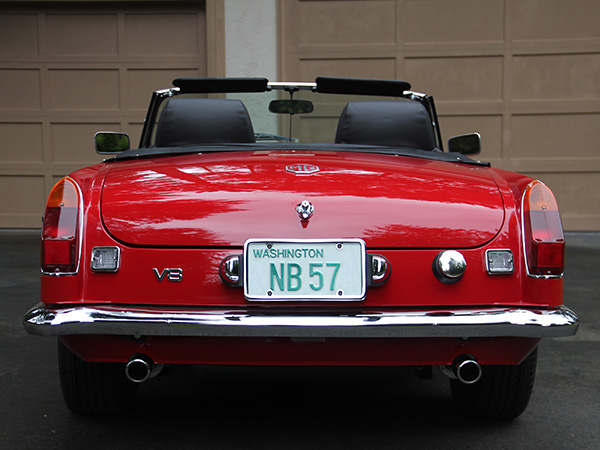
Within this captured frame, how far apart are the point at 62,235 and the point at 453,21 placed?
7.14 m

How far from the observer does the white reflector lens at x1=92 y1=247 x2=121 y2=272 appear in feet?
6.99

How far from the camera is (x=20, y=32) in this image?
29.1ft

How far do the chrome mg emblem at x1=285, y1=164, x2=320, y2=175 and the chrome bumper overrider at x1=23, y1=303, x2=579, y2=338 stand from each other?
0.54 metres

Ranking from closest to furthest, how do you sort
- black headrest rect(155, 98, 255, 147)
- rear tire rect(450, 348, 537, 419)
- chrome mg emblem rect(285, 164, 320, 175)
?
1. chrome mg emblem rect(285, 164, 320, 175)
2. rear tire rect(450, 348, 537, 419)
3. black headrest rect(155, 98, 255, 147)

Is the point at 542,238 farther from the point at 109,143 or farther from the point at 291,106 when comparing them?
the point at 109,143

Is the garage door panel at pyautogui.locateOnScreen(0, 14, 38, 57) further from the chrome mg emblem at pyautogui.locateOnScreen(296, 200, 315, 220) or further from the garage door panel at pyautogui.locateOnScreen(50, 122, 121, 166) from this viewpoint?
the chrome mg emblem at pyautogui.locateOnScreen(296, 200, 315, 220)

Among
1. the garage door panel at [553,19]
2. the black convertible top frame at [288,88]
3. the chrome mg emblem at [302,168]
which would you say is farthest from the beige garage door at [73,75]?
the chrome mg emblem at [302,168]

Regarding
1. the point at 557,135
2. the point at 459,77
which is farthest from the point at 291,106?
the point at 557,135

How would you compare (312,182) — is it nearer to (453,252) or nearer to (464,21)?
(453,252)

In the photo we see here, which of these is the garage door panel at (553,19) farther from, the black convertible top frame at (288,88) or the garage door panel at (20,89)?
Result: the garage door panel at (20,89)

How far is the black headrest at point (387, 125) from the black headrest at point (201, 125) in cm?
Answer: 47

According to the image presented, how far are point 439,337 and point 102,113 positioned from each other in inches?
298

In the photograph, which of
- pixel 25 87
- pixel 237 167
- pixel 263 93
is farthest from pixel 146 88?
pixel 237 167

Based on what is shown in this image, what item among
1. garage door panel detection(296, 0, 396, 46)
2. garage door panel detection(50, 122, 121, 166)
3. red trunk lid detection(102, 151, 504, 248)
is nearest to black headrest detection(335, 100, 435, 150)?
red trunk lid detection(102, 151, 504, 248)
